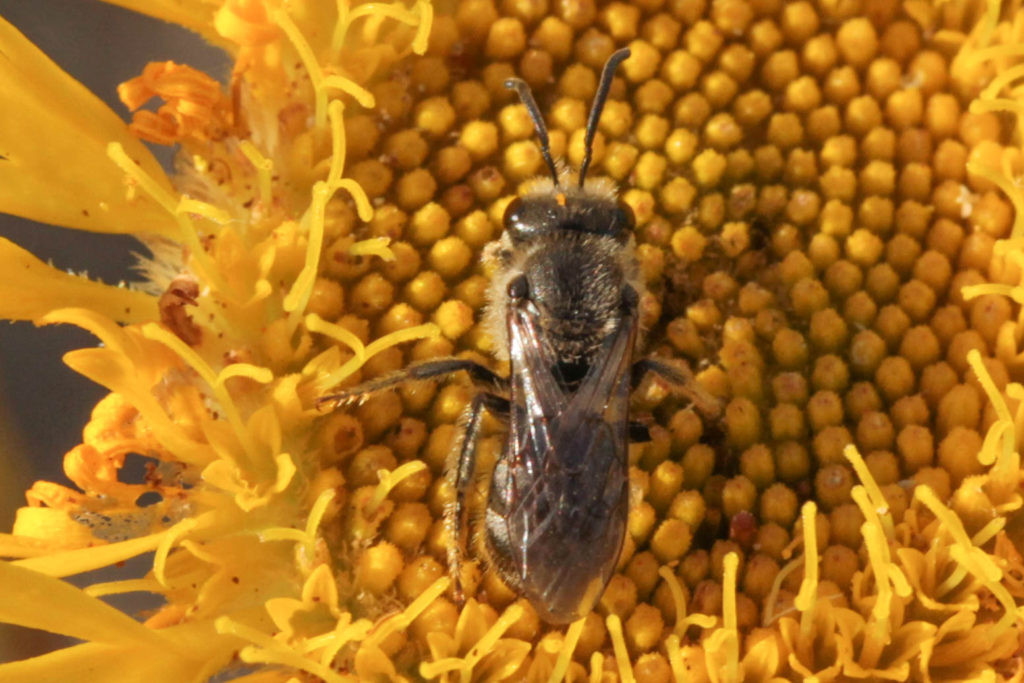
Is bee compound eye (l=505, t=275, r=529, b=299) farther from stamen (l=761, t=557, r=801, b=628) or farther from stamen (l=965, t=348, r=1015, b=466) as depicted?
stamen (l=965, t=348, r=1015, b=466)

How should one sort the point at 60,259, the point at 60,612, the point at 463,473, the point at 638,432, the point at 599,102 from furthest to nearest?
1. the point at 60,259
2. the point at 599,102
3. the point at 638,432
4. the point at 463,473
5. the point at 60,612

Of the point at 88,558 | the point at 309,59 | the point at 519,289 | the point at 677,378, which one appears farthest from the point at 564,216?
the point at 88,558

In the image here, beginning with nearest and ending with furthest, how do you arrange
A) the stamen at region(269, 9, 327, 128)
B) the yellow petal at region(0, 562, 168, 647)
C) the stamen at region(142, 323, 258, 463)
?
the yellow petal at region(0, 562, 168, 647) < the stamen at region(142, 323, 258, 463) < the stamen at region(269, 9, 327, 128)

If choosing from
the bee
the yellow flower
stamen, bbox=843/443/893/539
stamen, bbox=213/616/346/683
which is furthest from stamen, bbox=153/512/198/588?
stamen, bbox=843/443/893/539

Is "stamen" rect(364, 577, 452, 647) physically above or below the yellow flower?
below

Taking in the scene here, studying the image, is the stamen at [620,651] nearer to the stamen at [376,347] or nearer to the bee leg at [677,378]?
the bee leg at [677,378]

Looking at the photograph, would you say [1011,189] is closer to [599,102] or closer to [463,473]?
[599,102]

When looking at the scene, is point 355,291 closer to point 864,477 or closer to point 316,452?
point 316,452
